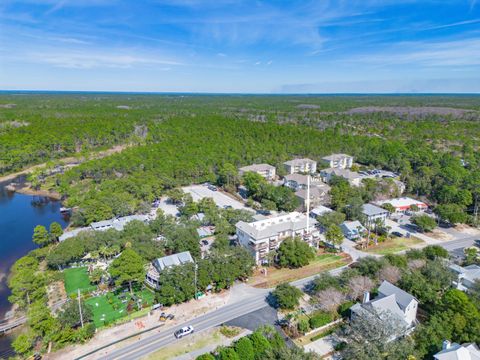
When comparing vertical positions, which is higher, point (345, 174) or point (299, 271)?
point (345, 174)

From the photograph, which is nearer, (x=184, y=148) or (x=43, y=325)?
(x=43, y=325)

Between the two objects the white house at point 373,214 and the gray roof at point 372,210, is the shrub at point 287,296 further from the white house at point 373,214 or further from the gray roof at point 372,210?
the gray roof at point 372,210

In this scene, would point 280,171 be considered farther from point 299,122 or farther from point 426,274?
point 299,122

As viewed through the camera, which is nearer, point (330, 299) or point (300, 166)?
point (330, 299)

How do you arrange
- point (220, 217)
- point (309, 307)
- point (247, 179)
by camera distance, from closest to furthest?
point (309, 307) → point (220, 217) → point (247, 179)

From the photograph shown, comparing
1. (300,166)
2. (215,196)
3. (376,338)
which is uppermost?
(376,338)

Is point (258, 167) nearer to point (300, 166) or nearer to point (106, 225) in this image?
point (300, 166)

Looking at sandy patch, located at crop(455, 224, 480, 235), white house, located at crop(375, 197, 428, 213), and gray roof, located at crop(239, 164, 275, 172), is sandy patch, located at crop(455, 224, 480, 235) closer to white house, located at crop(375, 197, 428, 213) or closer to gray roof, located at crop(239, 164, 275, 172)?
white house, located at crop(375, 197, 428, 213)

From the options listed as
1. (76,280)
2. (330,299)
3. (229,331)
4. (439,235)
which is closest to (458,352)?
(330,299)

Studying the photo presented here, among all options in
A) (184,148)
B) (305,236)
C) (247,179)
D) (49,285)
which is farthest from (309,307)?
(184,148)
